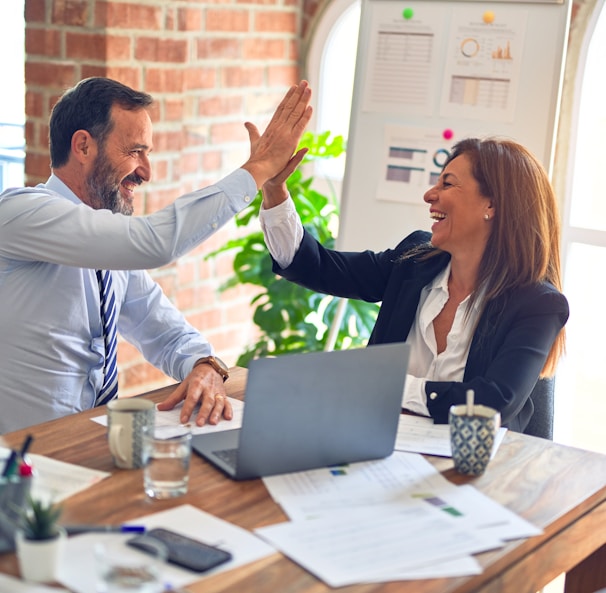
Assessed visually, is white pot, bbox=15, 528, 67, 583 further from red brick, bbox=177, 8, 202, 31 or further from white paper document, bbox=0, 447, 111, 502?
red brick, bbox=177, 8, 202, 31

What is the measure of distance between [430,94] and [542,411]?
1245mm

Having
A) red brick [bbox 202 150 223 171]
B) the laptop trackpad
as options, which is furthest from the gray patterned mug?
red brick [bbox 202 150 223 171]

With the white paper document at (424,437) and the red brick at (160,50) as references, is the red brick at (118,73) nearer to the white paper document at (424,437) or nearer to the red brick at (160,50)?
the red brick at (160,50)

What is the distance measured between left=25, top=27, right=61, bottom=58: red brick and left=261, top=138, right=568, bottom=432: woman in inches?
46.5

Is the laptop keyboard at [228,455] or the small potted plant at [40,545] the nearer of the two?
the small potted plant at [40,545]

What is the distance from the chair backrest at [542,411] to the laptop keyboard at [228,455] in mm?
832

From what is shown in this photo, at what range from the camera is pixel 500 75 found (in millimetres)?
2908

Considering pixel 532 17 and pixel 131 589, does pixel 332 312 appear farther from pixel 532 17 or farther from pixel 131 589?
pixel 131 589

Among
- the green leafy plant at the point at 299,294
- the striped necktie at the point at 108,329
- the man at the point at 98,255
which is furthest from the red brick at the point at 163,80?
the striped necktie at the point at 108,329

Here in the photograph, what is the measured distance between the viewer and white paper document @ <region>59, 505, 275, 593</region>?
1.19m

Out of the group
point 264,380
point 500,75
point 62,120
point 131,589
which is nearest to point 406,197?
point 500,75

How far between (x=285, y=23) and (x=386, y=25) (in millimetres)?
881

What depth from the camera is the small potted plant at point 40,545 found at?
3.82 feet

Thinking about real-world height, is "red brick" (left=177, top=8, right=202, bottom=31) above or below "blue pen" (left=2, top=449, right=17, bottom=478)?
above
